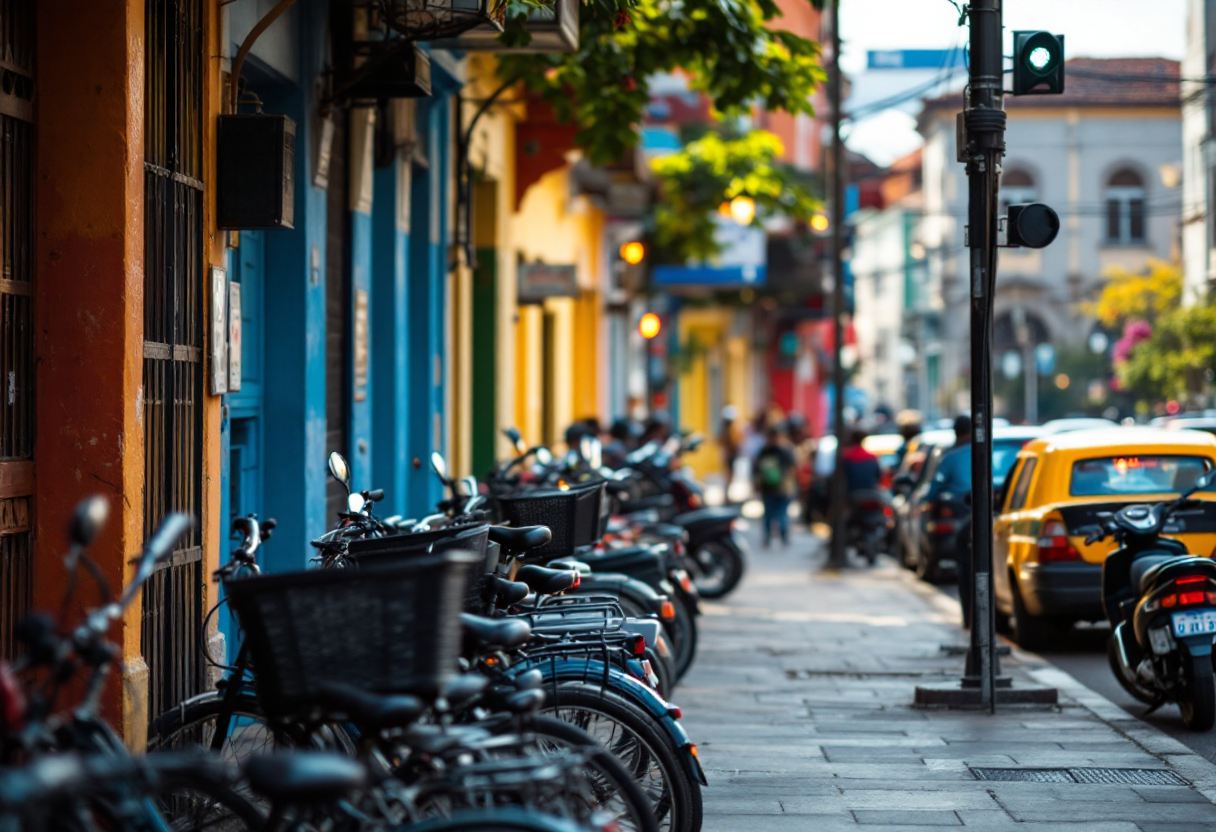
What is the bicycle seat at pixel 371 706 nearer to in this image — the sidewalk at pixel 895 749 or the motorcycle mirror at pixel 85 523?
the motorcycle mirror at pixel 85 523

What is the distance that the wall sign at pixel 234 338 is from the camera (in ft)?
27.4

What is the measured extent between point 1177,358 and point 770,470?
19.4ft

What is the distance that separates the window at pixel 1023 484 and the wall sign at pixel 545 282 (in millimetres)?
6186

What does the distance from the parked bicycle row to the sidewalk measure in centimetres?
117

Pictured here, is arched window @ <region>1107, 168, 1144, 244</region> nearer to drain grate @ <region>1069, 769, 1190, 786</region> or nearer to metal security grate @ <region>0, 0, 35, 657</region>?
drain grate @ <region>1069, 769, 1190, 786</region>

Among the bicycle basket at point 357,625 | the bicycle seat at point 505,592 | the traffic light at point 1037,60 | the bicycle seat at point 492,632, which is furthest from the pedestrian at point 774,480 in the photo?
the bicycle basket at point 357,625

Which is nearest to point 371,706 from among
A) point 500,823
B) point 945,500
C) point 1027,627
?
point 500,823

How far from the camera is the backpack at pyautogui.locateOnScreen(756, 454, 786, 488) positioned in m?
24.2

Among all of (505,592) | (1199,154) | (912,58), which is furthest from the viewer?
(1199,154)

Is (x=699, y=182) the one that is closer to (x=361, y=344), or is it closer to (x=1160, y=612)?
(x=361, y=344)

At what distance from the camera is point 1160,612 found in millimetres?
9172

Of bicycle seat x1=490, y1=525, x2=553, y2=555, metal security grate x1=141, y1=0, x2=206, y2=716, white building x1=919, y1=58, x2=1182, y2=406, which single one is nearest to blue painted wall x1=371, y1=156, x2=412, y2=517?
metal security grate x1=141, y1=0, x2=206, y2=716

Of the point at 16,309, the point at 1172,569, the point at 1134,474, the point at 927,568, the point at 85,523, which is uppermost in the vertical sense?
the point at 16,309

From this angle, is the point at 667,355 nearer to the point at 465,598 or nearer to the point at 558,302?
the point at 558,302
